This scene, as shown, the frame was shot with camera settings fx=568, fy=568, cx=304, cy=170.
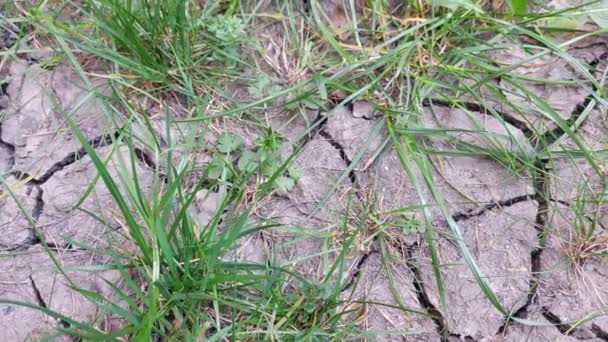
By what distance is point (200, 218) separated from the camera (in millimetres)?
1835

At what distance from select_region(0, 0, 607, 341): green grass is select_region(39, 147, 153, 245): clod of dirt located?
1.5 inches

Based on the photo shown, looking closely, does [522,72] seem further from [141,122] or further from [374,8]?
[141,122]

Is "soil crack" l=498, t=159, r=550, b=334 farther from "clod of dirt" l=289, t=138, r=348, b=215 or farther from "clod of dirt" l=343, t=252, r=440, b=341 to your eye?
"clod of dirt" l=289, t=138, r=348, b=215

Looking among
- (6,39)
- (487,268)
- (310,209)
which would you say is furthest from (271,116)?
(6,39)

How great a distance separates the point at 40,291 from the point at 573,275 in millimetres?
1636

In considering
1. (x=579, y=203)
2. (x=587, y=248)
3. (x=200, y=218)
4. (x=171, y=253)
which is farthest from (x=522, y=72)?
(x=171, y=253)

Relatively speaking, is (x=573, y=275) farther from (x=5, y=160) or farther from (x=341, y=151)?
(x=5, y=160)

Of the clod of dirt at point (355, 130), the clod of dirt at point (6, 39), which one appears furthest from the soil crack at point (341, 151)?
the clod of dirt at point (6, 39)

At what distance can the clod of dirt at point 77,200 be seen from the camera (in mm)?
1788

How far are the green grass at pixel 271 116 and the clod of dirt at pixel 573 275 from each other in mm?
41

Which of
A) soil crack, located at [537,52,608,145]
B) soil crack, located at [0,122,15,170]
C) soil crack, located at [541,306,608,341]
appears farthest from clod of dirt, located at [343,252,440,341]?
soil crack, located at [0,122,15,170]

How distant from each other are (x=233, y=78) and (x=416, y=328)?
1065mm

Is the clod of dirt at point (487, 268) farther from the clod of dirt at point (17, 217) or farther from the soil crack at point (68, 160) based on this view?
the clod of dirt at point (17, 217)

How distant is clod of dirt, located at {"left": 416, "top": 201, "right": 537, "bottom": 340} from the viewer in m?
1.73
